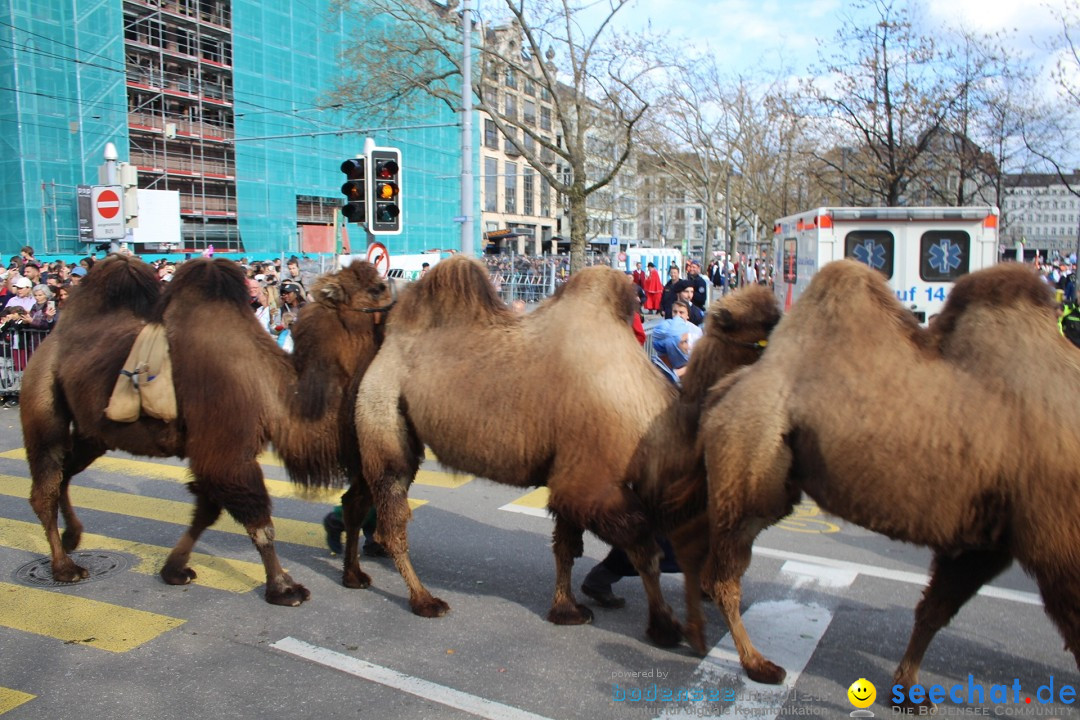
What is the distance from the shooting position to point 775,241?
55.2 feet

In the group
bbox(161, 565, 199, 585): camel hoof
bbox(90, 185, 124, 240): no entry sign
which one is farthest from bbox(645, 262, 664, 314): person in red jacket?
bbox(161, 565, 199, 585): camel hoof

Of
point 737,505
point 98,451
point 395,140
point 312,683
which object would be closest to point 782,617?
point 737,505

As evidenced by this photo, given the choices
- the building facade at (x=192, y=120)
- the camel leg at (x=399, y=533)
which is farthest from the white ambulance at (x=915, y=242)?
the building facade at (x=192, y=120)

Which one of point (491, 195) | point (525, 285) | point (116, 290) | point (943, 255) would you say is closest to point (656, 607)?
point (116, 290)

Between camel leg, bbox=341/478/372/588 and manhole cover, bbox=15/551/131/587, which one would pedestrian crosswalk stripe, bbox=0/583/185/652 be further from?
camel leg, bbox=341/478/372/588

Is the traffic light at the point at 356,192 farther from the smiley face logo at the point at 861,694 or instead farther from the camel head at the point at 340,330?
the smiley face logo at the point at 861,694

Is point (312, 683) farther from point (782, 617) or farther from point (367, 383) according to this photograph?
point (782, 617)

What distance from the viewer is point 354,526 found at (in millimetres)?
5316

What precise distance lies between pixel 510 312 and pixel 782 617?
233 cm

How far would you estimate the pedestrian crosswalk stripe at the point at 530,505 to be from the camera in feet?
22.9

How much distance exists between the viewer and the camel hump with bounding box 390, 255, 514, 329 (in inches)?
187

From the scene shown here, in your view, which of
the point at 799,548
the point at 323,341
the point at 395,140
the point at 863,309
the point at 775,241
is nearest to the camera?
the point at 863,309

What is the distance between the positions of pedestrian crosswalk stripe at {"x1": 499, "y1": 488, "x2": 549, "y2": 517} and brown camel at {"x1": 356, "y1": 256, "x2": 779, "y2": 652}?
2.16 m

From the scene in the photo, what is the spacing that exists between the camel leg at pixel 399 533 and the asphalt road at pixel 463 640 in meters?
0.11
